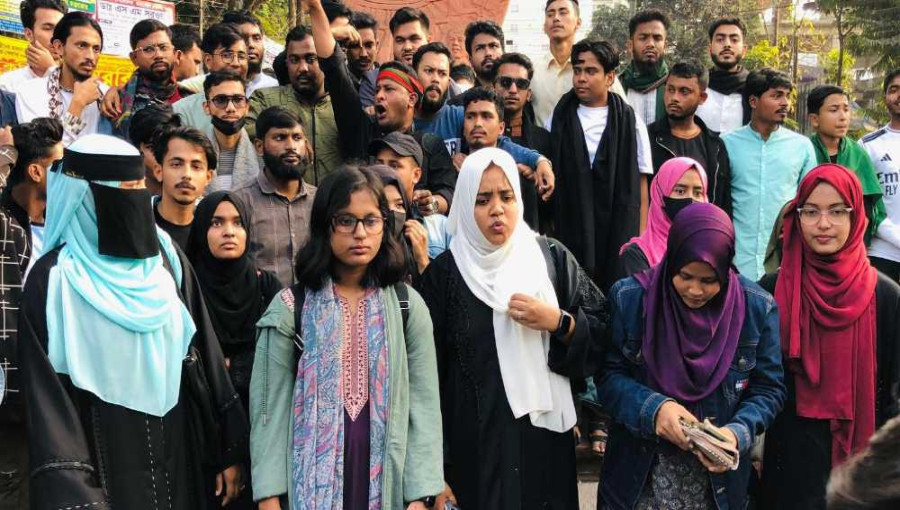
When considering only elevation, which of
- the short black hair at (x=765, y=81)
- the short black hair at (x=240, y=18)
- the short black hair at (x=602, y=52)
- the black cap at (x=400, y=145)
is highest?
the short black hair at (x=240, y=18)

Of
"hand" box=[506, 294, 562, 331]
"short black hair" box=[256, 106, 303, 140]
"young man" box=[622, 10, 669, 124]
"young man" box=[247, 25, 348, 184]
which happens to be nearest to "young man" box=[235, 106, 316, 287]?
"short black hair" box=[256, 106, 303, 140]

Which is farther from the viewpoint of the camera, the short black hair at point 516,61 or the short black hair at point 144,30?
the short black hair at point 516,61

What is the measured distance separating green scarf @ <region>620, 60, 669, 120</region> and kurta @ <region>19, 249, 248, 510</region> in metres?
3.89

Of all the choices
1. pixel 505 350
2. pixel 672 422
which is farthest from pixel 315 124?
pixel 672 422

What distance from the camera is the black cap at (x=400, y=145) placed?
446 centimetres

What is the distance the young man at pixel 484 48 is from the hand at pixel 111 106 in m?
2.61

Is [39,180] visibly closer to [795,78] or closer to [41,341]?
[41,341]

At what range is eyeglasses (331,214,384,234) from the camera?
3092 mm

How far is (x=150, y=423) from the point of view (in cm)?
295

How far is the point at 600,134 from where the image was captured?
5254 mm

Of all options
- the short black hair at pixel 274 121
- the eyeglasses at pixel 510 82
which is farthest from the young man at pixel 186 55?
the eyeglasses at pixel 510 82

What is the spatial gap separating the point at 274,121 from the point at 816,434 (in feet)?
9.72

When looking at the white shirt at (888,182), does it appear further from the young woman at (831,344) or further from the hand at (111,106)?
the hand at (111,106)

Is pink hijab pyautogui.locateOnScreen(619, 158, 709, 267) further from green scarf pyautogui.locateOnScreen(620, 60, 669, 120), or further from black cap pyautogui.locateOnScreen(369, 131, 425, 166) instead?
green scarf pyautogui.locateOnScreen(620, 60, 669, 120)
